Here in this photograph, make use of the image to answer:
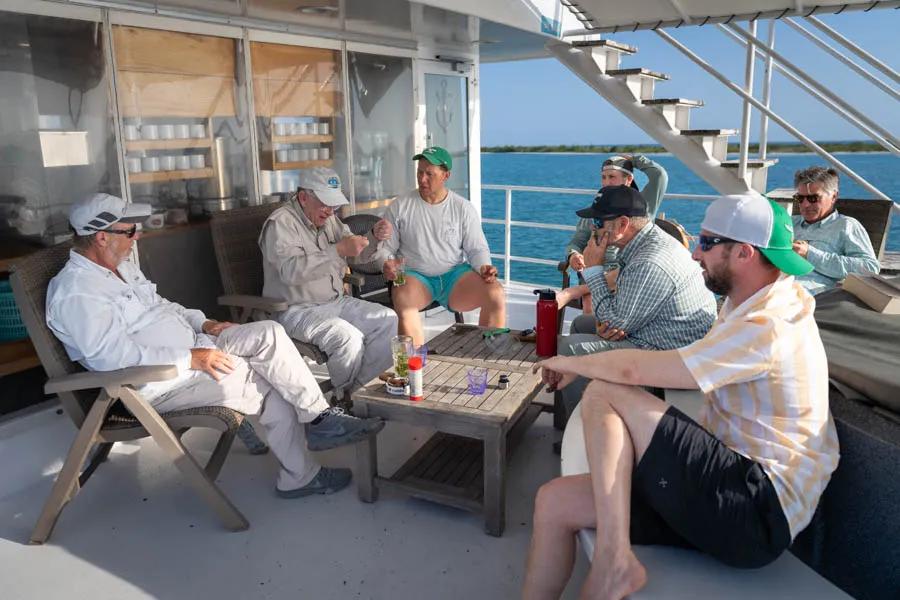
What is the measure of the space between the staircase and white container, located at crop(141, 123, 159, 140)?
10.8 ft

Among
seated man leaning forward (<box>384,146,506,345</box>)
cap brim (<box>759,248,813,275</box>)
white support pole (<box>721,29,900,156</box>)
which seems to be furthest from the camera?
white support pole (<box>721,29,900,156</box>)

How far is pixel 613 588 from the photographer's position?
146 centimetres

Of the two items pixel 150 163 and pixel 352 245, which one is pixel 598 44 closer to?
pixel 352 245

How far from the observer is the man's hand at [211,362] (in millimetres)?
2418

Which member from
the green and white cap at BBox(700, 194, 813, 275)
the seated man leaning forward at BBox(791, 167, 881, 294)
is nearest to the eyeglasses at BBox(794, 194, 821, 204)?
the seated man leaning forward at BBox(791, 167, 881, 294)

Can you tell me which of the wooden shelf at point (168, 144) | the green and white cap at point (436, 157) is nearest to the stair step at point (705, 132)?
the green and white cap at point (436, 157)

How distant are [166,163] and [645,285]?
2509 mm

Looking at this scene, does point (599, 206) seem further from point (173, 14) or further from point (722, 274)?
point (173, 14)

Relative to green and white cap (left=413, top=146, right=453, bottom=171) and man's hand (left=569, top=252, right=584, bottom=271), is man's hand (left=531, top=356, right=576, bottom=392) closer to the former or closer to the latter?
man's hand (left=569, top=252, right=584, bottom=271)

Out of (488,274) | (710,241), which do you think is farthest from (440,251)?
(710,241)

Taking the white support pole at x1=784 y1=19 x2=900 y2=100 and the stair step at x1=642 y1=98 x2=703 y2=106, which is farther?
the stair step at x1=642 y1=98 x2=703 y2=106

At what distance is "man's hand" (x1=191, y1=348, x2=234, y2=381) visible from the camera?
7.93ft

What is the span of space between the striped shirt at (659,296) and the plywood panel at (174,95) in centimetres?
245

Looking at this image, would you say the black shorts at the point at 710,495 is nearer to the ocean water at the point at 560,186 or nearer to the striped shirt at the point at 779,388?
the striped shirt at the point at 779,388
